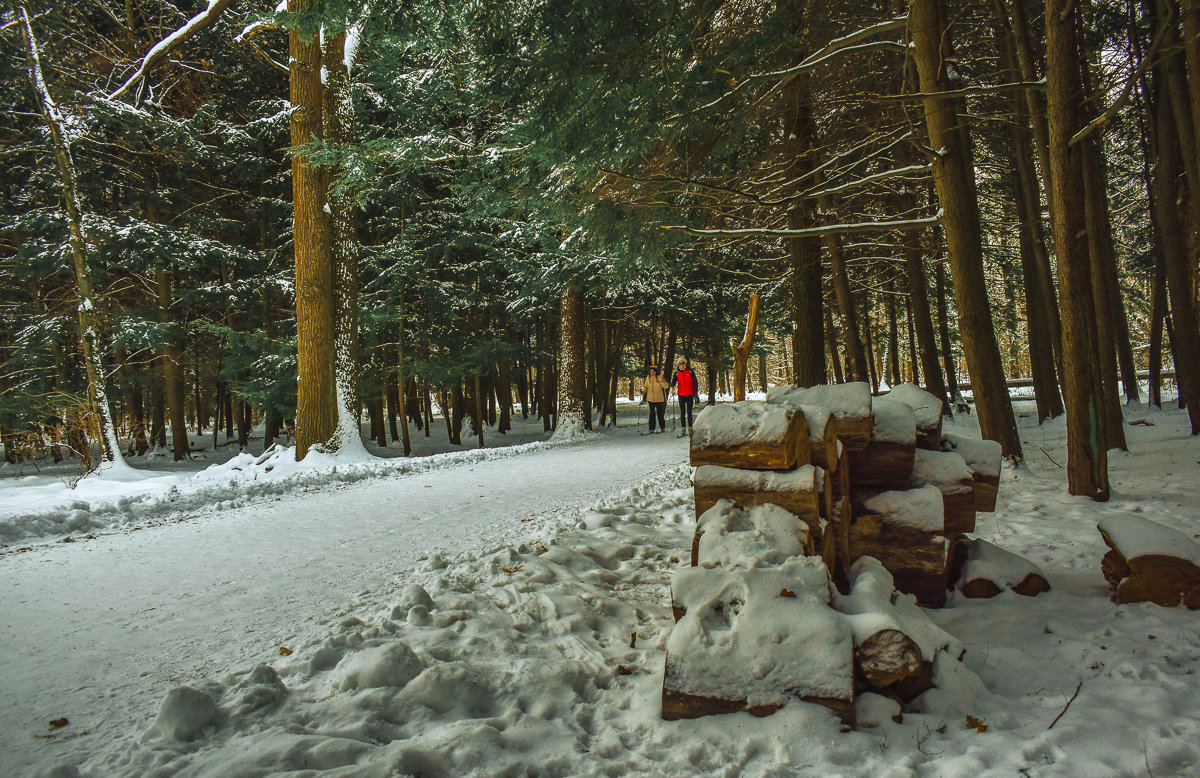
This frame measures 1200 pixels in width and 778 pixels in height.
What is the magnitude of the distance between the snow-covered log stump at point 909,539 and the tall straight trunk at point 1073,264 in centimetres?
288

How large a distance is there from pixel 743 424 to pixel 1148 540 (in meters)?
2.38

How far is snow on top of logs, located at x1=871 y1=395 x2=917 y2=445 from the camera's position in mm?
3740

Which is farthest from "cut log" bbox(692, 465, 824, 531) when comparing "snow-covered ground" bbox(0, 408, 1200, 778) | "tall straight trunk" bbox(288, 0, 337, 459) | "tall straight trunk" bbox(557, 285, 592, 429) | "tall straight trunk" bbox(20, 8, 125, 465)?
"tall straight trunk" bbox(20, 8, 125, 465)

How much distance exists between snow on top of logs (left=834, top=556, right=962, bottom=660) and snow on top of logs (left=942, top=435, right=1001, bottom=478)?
5.77 feet

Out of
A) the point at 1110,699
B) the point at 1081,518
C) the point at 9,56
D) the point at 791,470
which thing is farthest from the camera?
the point at 9,56

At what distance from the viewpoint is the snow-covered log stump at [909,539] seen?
3396 millimetres

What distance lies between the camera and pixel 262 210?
1714 centimetres

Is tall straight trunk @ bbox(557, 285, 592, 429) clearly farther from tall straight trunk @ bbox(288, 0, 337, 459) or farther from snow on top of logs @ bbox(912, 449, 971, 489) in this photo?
snow on top of logs @ bbox(912, 449, 971, 489)

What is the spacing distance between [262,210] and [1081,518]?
66.0 feet

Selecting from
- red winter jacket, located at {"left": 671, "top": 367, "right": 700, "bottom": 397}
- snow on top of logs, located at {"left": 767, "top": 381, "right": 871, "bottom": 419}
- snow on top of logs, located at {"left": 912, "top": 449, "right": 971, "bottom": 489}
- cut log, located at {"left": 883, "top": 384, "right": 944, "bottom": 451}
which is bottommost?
snow on top of logs, located at {"left": 912, "top": 449, "right": 971, "bottom": 489}

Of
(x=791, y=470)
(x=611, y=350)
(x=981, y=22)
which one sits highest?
(x=981, y=22)

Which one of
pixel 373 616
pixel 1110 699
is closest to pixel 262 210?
pixel 373 616

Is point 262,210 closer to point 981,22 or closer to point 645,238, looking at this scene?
point 645,238

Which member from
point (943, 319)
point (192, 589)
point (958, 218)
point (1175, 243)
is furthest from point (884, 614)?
point (943, 319)
